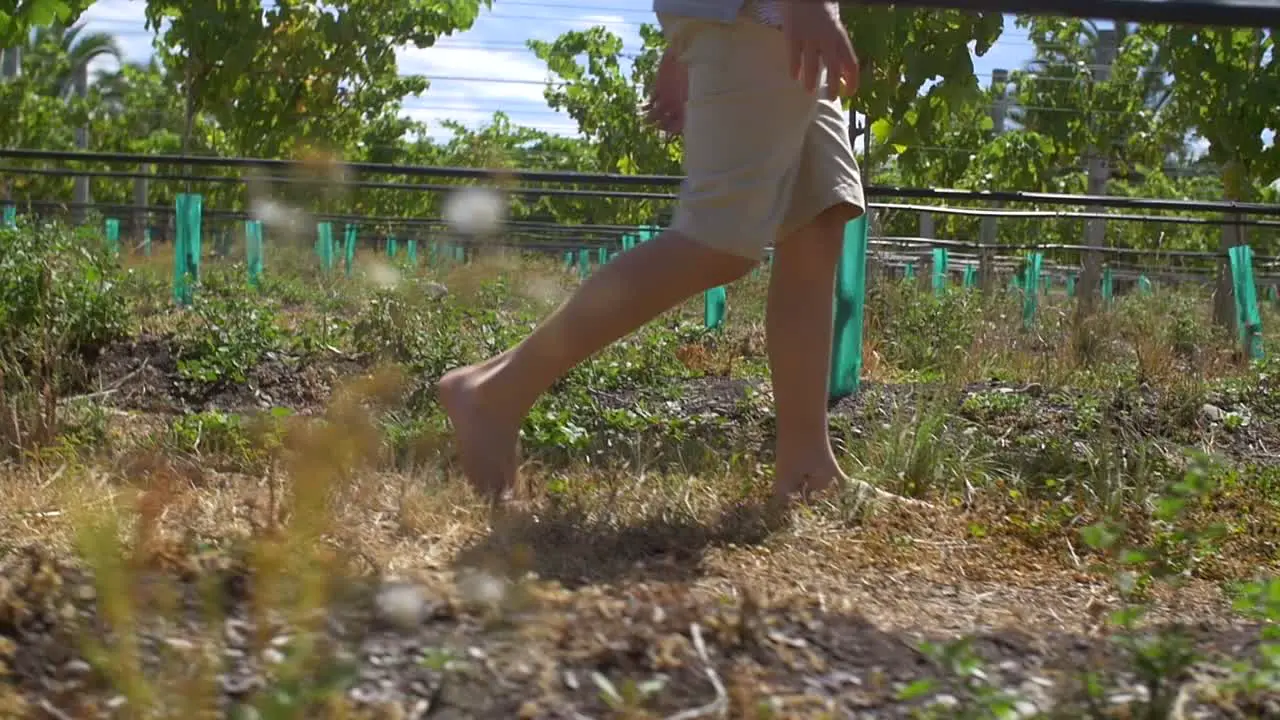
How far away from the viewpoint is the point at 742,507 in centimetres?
264

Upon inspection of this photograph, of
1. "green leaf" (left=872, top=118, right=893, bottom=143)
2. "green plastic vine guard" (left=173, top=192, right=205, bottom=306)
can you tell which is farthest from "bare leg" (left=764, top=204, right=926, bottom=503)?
"green plastic vine guard" (left=173, top=192, right=205, bottom=306)

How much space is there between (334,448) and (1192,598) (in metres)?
1.38

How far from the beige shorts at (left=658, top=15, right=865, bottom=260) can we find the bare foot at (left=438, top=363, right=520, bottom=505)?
497mm

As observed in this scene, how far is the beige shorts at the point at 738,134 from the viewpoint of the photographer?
246cm

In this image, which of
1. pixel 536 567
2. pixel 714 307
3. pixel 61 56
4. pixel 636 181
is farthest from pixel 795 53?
pixel 61 56

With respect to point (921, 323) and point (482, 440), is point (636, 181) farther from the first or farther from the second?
→ point (482, 440)

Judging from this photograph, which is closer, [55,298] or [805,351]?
[805,351]

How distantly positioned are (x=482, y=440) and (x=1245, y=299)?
586cm

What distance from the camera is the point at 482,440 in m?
2.61

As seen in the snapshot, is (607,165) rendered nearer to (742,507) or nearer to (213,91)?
(213,91)

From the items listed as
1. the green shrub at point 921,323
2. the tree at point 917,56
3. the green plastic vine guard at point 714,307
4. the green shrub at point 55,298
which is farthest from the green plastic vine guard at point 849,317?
the green shrub at point 55,298

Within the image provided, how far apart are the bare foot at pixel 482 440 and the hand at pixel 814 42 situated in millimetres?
831

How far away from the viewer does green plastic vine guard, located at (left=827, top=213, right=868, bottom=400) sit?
4285mm

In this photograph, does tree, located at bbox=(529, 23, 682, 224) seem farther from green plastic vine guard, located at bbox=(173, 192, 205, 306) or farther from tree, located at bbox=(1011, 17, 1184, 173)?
green plastic vine guard, located at bbox=(173, 192, 205, 306)
